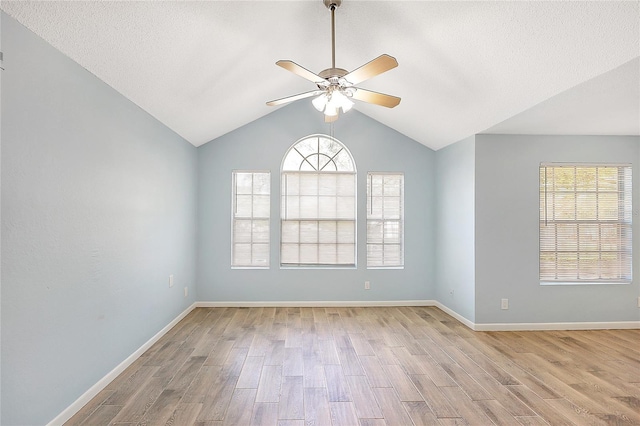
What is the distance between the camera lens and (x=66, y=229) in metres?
2.22

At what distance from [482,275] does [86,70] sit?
14.3 feet

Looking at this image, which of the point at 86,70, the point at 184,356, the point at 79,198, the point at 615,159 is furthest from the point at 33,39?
the point at 615,159

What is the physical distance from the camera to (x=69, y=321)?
7.40ft

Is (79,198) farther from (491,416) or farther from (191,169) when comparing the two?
(491,416)

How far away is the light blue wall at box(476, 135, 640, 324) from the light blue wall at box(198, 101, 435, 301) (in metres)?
1.16

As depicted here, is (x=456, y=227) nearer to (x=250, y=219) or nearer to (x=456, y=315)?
(x=456, y=315)

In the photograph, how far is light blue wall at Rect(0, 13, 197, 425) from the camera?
182 cm

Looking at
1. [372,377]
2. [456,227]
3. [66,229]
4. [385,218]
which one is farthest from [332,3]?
[385,218]

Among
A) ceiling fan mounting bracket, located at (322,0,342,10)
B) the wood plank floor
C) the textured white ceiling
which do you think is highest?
ceiling fan mounting bracket, located at (322,0,342,10)

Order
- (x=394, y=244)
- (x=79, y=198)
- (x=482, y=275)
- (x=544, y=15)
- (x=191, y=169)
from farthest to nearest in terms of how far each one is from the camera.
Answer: (x=394, y=244)
(x=191, y=169)
(x=482, y=275)
(x=79, y=198)
(x=544, y=15)

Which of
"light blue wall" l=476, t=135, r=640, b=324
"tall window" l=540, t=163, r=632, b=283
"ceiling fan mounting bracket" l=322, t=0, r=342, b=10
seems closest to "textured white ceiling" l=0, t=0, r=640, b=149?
"ceiling fan mounting bracket" l=322, t=0, r=342, b=10

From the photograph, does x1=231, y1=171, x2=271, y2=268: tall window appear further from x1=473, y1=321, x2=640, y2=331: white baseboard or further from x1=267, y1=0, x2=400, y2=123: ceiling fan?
x1=473, y1=321, x2=640, y2=331: white baseboard

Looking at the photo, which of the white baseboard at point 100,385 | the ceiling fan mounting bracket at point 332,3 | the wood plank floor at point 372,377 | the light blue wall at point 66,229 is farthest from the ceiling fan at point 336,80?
the white baseboard at point 100,385

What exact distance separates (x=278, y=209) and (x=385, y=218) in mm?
1649
